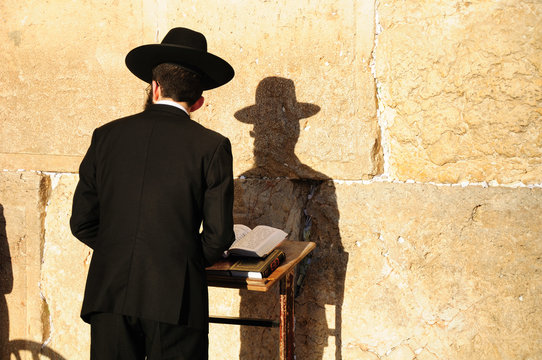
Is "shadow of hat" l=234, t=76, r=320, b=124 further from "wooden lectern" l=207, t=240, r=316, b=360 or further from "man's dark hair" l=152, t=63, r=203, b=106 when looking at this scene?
"man's dark hair" l=152, t=63, r=203, b=106

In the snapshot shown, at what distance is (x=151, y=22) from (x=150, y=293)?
1819mm

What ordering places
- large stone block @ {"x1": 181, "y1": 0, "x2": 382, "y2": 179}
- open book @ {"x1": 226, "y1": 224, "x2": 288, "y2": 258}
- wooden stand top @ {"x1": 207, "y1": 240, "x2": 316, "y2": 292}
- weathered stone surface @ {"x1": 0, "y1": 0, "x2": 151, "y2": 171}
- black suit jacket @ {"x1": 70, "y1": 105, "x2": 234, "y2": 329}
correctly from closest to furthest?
black suit jacket @ {"x1": 70, "y1": 105, "x2": 234, "y2": 329}, wooden stand top @ {"x1": 207, "y1": 240, "x2": 316, "y2": 292}, open book @ {"x1": 226, "y1": 224, "x2": 288, "y2": 258}, large stone block @ {"x1": 181, "y1": 0, "x2": 382, "y2": 179}, weathered stone surface @ {"x1": 0, "y1": 0, "x2": 151, "y2": 171}

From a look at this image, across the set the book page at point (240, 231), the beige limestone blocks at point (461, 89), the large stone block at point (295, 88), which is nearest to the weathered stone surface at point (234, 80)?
the large stone block at point (295, 88)

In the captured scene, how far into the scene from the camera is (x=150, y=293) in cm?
198

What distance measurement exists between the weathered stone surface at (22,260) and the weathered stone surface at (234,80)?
17cm

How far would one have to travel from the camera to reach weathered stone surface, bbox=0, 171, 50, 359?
3.43m

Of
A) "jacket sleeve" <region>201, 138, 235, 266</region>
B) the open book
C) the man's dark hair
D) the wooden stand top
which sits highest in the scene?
the man's dark hair

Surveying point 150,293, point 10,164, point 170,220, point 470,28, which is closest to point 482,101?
point 470,28

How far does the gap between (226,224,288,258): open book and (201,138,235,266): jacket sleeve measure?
0.88 ft

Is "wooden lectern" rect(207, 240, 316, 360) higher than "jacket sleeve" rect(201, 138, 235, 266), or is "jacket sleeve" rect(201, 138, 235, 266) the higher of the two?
"jacket sleeve" rect(201, 138, 235, 266)

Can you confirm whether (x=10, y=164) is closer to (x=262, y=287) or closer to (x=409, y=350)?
(x=262, y=287)

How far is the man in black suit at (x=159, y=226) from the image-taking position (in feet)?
6.53

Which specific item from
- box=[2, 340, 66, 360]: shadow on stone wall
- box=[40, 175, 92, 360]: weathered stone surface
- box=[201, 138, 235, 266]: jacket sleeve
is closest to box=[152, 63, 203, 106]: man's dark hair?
box=[201, 138, 235, 266]: jacket sleeve

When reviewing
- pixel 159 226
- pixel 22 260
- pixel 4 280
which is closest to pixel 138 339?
pixel 159 226
